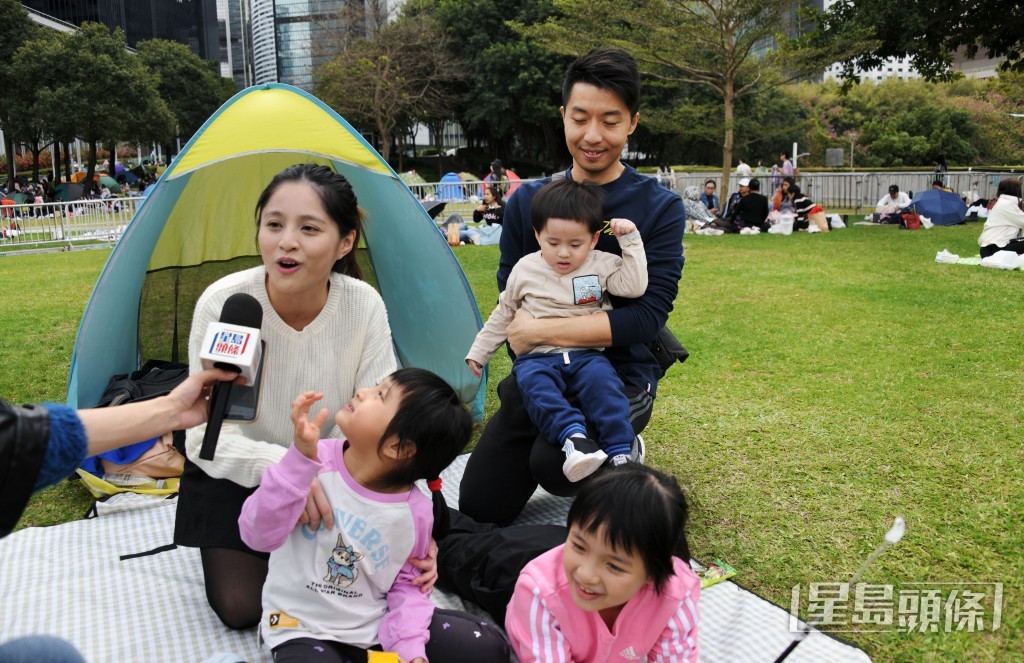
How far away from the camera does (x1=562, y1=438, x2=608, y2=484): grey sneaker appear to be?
2.52 meters

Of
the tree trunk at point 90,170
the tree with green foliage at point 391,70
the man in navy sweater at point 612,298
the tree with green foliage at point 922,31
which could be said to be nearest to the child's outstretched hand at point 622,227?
the man in navy sweater at point 612,298

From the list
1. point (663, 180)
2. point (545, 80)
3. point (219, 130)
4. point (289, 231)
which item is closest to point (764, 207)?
point (663, 180)

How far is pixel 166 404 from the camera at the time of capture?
1716 mm

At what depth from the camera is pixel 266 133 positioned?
389 cm

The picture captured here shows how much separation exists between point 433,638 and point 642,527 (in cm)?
76

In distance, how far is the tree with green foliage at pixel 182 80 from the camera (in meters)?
42.3

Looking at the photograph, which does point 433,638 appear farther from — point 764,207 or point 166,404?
point 764,207

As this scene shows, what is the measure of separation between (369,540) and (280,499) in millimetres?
295

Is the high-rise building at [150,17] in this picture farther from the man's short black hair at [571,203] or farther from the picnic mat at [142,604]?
the man's short black hair at [571,203]

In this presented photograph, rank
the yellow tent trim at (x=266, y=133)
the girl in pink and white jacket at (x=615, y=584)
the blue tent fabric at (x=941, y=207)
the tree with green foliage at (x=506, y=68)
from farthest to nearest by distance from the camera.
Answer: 1. the tree with green foliage at (x=506, y=68)
2. the blue tent fabric at (x=941, y=207)
3. the yellow tent trim at (x=266, y=133)
4. the girl in pink and white jacket at (x=615, y=584)

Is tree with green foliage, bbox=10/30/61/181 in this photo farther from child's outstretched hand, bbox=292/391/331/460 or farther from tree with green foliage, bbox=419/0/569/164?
child's outstretched hand, bbox=292/391/331/460

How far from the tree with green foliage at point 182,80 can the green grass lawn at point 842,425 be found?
38.6m

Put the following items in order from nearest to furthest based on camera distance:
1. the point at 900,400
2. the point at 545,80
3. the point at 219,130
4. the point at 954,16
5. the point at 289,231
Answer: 1. the point at 289,231
2. the point at 219,130
3. the point at 900,400
4. the point at 954,16
5. the point at 545,80

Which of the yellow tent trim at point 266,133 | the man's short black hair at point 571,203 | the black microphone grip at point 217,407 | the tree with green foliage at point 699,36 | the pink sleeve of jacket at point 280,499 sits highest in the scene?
the tree with green foliage at point 699,36
